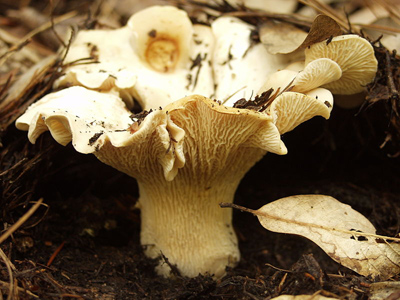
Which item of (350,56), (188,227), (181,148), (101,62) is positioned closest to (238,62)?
(350,56)

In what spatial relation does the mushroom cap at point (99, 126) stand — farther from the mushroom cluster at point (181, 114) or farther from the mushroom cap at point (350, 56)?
the mushroom cap at point (350, 56)

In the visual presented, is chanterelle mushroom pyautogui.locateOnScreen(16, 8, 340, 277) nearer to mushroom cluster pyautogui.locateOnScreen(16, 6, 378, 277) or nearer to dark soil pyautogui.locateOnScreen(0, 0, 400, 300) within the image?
mushroom cluster pyautogui.locateOnScreen(16, 6, 378, 277)

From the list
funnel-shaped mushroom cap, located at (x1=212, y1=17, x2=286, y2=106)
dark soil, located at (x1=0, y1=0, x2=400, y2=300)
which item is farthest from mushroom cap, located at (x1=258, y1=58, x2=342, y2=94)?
dark soil, located at (x1=0, y1=0, x2=400, y2=300)

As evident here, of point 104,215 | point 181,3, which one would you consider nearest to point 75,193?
point 104,215

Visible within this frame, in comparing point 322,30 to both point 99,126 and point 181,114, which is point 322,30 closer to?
point 181,114

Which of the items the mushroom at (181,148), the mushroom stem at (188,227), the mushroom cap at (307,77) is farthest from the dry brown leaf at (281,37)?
the mushroom stem at (188,227)

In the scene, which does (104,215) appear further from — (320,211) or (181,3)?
(181,3)
